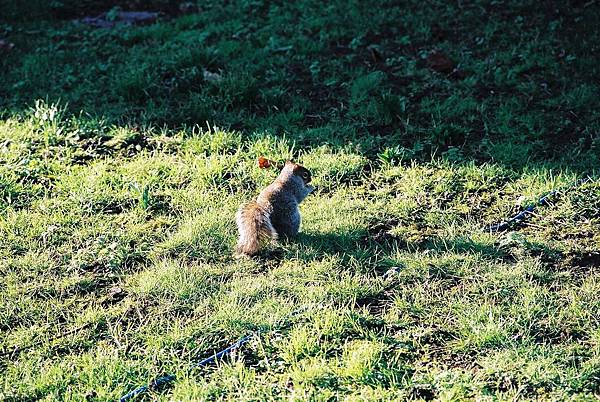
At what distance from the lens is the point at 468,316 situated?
4117 millimetres

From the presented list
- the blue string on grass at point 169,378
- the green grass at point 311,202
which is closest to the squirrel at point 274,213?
the green grass at point 311,202

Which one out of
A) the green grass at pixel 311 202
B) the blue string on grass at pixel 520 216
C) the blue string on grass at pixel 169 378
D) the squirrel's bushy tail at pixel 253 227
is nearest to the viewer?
the blue string on grass at pixel 169 378

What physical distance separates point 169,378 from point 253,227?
1.13m

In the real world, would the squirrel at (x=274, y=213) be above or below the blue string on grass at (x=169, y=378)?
above

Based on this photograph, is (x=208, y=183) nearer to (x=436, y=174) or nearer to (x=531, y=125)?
(x=436, y=174)

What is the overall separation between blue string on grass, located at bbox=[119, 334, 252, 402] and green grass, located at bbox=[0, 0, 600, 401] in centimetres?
5

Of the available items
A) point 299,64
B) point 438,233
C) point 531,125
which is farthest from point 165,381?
point 299,64

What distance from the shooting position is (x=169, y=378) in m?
3.82

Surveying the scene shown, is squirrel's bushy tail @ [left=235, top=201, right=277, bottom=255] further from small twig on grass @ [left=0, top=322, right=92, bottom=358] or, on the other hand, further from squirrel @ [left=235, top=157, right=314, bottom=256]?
small twig on grass @ [left=0, top=322, right=92, bottom=358]

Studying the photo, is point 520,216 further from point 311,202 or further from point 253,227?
point 253,227

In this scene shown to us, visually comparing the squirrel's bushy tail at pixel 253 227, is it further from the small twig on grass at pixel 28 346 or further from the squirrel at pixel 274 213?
the small twig on grass at pixel 28 346

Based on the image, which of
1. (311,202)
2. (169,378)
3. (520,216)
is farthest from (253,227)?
(520,216)

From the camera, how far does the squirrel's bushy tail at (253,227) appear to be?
182 inches

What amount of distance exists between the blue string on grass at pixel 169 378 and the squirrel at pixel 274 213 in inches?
30.1
